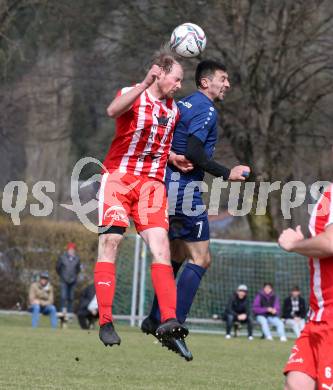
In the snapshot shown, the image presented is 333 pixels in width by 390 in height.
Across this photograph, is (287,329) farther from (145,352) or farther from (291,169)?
(145,352)

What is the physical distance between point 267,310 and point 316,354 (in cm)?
1597

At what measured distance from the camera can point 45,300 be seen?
73.4ft

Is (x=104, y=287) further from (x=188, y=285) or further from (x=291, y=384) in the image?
(x=291, y=384)

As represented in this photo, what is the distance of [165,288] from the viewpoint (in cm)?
767

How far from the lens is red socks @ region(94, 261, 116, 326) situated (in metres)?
7.58

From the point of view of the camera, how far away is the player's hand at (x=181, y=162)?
8172mm

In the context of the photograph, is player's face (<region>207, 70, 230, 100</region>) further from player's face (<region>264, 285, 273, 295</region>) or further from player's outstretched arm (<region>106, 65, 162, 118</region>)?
player's face (<region>264, 285, 273, 295</region>)

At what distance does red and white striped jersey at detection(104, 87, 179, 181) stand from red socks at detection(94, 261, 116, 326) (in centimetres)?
75

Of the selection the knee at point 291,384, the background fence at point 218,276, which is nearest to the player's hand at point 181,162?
the knee at point 291,384

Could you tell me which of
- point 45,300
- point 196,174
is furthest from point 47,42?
point 196,174

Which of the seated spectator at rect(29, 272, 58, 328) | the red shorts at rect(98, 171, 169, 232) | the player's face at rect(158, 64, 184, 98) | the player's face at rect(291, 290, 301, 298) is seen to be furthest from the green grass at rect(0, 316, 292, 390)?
the seated spectator at rect(29, 272, 58, 328)

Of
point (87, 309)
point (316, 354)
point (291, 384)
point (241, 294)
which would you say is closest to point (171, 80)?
point (316, 354)

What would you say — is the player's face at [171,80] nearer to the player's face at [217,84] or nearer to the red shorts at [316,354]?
the player's face at [217,84]

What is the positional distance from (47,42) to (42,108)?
2174mm
